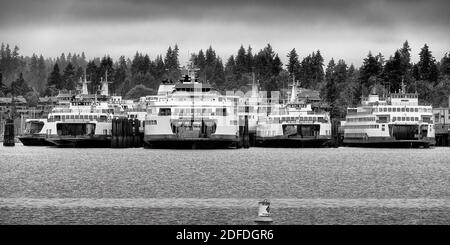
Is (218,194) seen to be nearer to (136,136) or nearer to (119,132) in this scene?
(119,132)

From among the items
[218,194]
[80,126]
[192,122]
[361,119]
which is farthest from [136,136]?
[218,194]

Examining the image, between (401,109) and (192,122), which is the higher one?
(401,109)

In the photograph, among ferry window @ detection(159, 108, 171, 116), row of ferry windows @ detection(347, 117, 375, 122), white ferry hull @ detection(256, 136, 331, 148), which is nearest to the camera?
ferry window @ detection(159, 108, 171, 116)

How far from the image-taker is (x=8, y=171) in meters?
81.0

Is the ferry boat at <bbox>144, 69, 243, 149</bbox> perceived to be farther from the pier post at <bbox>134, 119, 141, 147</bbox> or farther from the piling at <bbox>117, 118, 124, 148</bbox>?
the pier post at <bbox>134, 119, 141, 147</bbox>

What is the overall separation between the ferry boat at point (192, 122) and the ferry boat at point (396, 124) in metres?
33.5

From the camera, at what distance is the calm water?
141 ft

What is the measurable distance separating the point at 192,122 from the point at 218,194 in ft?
277

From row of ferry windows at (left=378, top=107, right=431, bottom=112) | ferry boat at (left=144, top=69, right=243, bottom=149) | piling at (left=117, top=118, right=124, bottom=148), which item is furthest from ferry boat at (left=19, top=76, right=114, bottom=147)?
row of ferry windows at (left=378, top=107, right=431, bottom=112)

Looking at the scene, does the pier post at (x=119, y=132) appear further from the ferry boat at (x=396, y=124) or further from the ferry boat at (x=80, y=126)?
the ferry boat at (x=396, y=124)

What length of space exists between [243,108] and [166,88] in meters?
18.4

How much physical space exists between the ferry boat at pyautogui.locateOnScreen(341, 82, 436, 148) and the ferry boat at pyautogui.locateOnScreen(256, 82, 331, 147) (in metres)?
7.54

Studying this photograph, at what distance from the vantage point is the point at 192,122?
13950 cm
